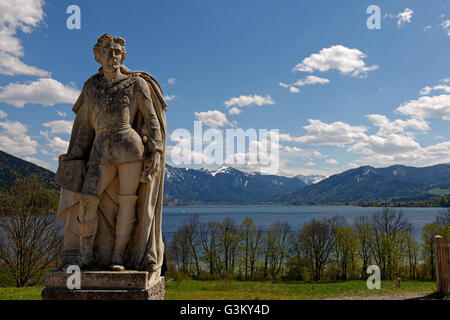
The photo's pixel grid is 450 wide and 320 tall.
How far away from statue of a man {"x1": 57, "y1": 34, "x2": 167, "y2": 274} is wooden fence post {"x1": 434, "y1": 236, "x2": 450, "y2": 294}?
11769 mm

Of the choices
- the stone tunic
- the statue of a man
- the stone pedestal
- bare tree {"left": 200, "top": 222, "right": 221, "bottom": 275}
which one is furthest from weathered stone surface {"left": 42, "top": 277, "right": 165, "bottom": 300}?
bare tree {"left": 200, "top": 222, "right": 221, "bottom": 275}

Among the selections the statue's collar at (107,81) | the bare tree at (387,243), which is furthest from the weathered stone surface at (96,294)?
the bare tree at (387,243)

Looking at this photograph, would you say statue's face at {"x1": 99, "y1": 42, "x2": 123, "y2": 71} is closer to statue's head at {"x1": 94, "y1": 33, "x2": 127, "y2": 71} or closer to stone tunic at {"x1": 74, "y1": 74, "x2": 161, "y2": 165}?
statue's head at {"x1": 94, "y1": 33, "x2": 127, "y2": 71}

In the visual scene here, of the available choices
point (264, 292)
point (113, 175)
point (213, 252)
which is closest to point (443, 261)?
point (113, 175)

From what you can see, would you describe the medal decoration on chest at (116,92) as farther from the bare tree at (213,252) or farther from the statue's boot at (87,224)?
the bare tree at (213,252)

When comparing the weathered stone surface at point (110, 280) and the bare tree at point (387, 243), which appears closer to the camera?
the weathered stone surface at point (110, 280)

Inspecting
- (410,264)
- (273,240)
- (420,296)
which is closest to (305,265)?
(273,240)

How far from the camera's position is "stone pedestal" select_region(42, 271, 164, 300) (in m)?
5.31

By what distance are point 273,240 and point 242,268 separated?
6.21 metres

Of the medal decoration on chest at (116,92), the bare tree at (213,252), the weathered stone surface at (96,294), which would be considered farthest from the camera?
the bare tree at (213,252)

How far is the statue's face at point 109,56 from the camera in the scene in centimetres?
618

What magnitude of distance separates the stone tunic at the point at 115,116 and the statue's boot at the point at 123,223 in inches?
27.4
